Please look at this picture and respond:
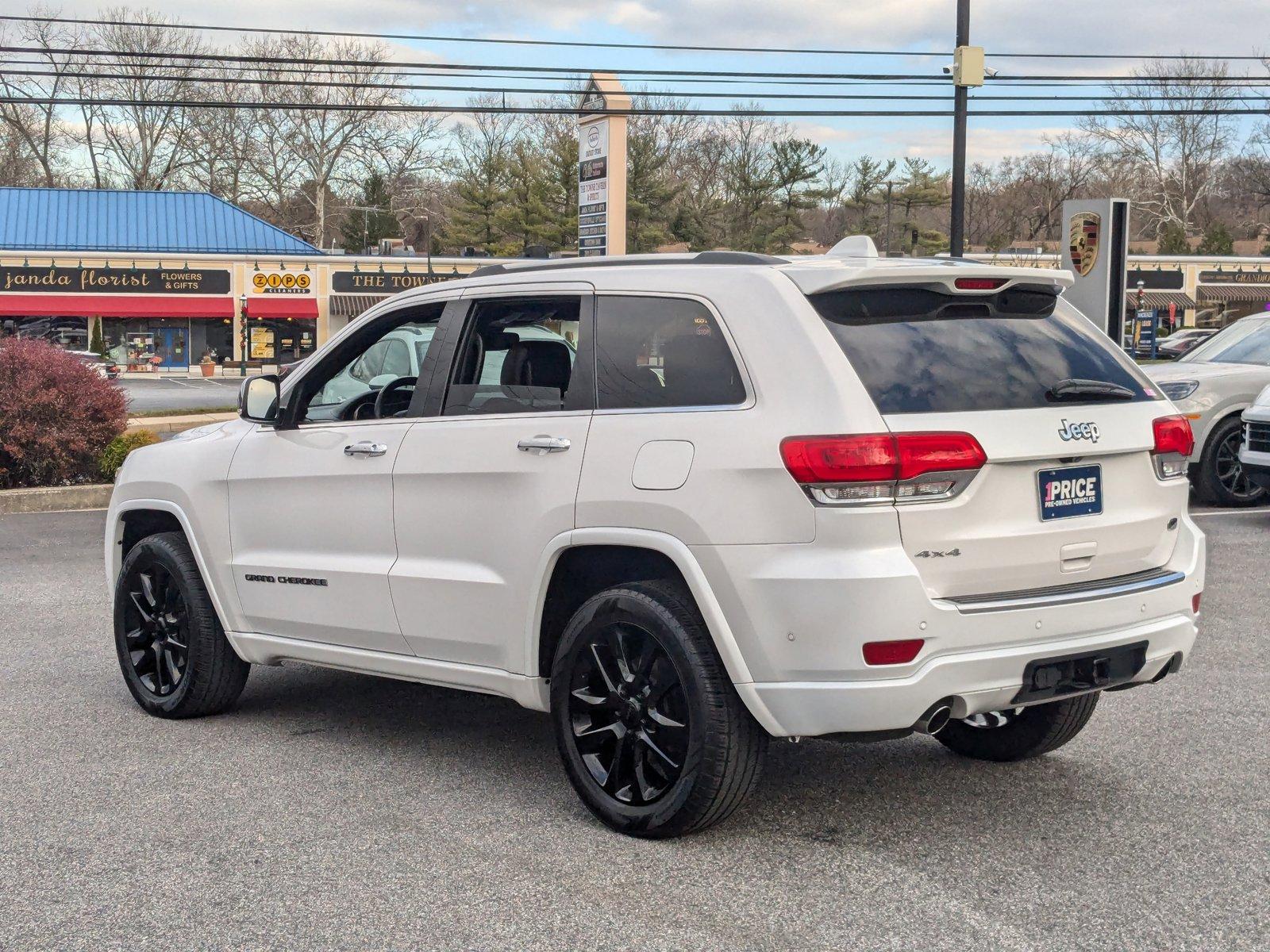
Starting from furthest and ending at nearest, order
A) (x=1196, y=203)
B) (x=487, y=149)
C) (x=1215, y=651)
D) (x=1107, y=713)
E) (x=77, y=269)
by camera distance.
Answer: (x=1196, y=203) < (x=487, y=149) < (x=77, y=269) < (x=1215, y=651) < (x=1107, y=713)

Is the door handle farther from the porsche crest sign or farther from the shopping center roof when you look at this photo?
the shopping center roof

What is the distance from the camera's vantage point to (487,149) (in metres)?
84.2

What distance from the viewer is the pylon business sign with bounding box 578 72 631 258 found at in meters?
25.6

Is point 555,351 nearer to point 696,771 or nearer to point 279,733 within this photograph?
point 696,771

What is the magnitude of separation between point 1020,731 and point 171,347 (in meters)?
64.2

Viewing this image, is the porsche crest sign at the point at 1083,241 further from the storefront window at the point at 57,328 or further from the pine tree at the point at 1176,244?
the pine tree at the point at 1176,244

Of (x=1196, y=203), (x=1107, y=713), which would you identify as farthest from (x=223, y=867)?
(x=1196, y=203)

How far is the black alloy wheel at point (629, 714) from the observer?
14.6 feet

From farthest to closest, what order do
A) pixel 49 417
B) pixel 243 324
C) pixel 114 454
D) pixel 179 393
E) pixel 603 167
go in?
1. pixel 243 324
2. pixel 179 393
3. pixel 603 167
4. pixel 114 454
5. pixel 49 417

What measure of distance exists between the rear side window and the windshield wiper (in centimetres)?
100

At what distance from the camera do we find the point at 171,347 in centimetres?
6500

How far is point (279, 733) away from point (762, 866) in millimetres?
2557

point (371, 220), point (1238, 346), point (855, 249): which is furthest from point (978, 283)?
point (371, 220)

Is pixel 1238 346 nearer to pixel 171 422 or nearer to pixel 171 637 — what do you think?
pixel 171 637
